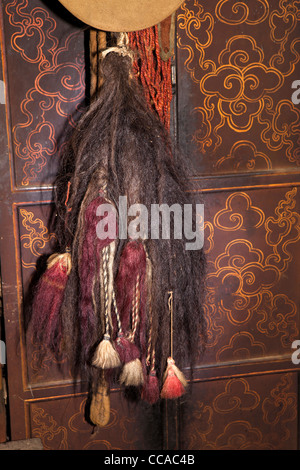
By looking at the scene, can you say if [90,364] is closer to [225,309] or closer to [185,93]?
[225,309]

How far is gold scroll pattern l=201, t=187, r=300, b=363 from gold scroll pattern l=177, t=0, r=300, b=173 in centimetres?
13

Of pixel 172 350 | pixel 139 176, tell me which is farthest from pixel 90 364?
pixel 139 176

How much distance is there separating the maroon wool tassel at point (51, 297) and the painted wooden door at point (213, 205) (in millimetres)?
201

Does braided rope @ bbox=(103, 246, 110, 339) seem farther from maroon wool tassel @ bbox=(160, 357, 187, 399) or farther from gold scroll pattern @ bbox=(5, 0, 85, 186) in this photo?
gold scroll pattern @ bbox=(5, 0, 85, 186)

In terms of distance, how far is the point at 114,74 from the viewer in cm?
102

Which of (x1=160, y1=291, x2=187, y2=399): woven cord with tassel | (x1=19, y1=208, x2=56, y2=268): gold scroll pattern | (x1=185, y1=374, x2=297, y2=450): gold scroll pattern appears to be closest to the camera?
(x1=160, y1=291, x2=187, y2=399): woven cord with tassel

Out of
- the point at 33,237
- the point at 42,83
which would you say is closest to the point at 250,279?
the point at 33,237

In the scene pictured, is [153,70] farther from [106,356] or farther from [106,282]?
[106,356]

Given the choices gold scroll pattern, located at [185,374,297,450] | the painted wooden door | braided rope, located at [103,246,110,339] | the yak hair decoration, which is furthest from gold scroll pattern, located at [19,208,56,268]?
gold scroll pattern, located at [185,374,297,450]

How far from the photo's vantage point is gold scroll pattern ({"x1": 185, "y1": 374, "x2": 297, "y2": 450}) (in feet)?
4.82

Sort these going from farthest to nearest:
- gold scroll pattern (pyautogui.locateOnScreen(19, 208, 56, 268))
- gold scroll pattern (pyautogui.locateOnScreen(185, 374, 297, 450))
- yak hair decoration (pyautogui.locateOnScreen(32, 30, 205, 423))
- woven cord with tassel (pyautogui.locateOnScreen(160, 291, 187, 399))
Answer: gold scroll pattern (pyautogui.locateOnScreen(185, 374, 297, 450)) → gold scroll pattern (pyautogui.locateOnScreen(19, 208, 56, 268)) → woven cord with tassel (pyautogui.locateOnScreen(160, 291, 187, 399)) → yak hair decoration (pyautogui.locateOnScreen(32, 30, 205, 423))

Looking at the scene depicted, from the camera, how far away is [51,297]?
3.52ft

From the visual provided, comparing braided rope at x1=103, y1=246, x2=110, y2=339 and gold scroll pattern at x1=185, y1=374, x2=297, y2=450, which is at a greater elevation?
braided rope at x1=103, y1=246, x2=110, y2=339

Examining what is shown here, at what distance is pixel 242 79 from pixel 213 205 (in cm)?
35
